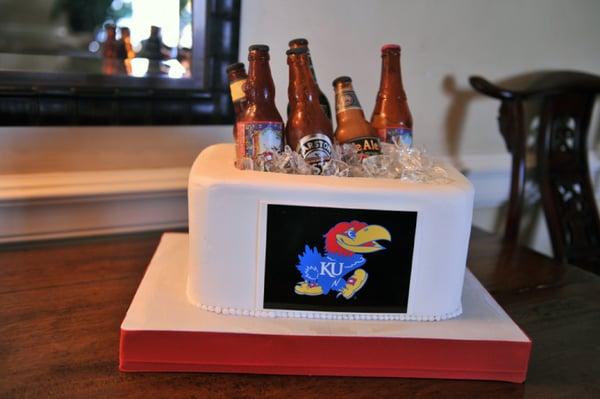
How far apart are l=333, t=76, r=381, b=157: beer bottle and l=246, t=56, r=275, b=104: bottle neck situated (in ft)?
0.36

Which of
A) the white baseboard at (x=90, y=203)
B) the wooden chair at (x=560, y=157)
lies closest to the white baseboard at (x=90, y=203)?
the white baseboard at (x=90, y=203)

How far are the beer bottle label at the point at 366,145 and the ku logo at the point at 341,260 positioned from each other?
12cm

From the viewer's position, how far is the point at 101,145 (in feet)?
3.28

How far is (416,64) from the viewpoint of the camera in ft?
4.04

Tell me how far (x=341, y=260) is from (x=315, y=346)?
11cm

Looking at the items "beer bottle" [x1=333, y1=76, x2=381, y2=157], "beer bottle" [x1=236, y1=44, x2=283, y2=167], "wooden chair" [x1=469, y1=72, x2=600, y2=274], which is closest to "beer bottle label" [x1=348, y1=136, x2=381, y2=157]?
"beer bottle" [x1=333, y1=76, x2=381, y2=157]

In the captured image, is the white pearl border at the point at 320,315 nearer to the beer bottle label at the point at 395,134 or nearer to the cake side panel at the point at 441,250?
the cake side panel at the point at 441,250

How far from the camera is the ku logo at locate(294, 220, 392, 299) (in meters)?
0.60

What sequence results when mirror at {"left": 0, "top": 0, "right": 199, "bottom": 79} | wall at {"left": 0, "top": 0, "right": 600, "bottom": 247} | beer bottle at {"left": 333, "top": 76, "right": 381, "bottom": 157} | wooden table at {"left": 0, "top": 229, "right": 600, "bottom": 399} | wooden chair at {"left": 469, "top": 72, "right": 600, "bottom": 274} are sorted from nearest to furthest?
wooden table at {"left": 0, "top": 229, "right": 600, "bottom": 399}, beer bottle at {"left": 333, "top": 76, "right": 381, "bottom": 157}, mirror at {"left": 0, "top": 0, "right": 199, "bottom": 79}, wall at {"left": 0, "top": 0, "right": 600, "bottom": 247}, wooden chair at {"left": 469, "top": 72, "right": 600, "bottom": 274}

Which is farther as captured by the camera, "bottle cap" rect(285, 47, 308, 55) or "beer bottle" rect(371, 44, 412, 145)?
"beer bottle" rect(371, 44, 412, 145)

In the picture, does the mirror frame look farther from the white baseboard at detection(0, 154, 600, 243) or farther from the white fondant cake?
the white fondant cake

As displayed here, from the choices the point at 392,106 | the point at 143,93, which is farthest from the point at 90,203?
the point at 392,106

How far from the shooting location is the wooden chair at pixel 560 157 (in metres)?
1.25

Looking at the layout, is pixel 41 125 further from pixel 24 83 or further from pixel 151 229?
pixel 151 229
